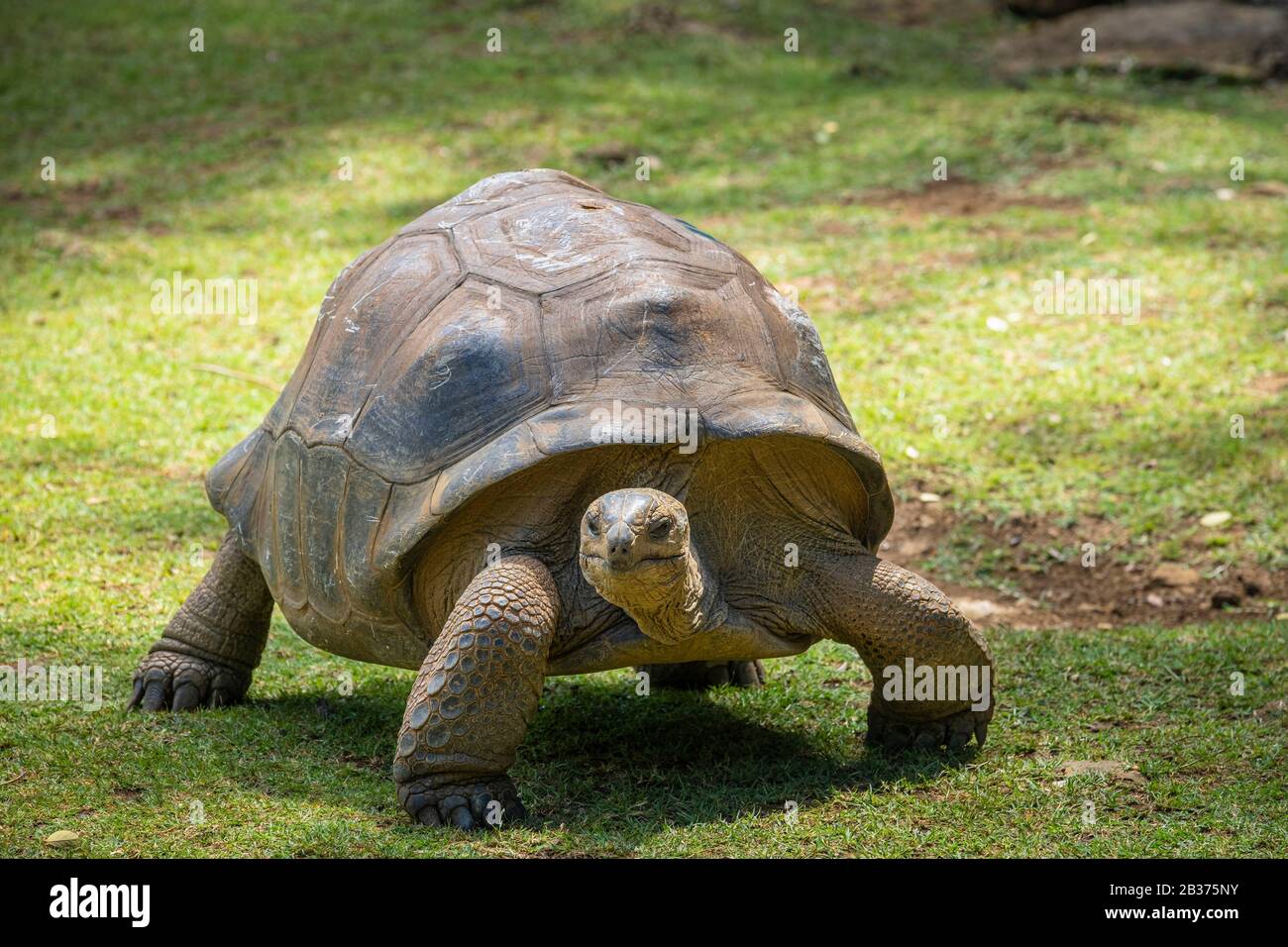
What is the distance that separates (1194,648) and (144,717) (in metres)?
3.33

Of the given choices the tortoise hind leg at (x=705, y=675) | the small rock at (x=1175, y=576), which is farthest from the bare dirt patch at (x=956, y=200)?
the tortoise hind leg at (x=705, y=675)

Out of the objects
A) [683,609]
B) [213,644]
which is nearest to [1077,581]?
[683,609]

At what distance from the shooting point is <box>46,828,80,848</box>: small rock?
339 cm

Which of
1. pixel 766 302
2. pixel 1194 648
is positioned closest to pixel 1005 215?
pixel 1194 648

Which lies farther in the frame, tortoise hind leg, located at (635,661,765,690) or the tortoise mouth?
tortoise hind leg, located at (635,661,765,690)

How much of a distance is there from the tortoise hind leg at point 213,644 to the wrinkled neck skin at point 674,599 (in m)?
1.53

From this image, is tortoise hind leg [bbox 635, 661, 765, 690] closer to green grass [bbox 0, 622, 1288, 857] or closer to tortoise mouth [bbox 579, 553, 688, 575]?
green grass [bbox 0, 622, 1288, 857]

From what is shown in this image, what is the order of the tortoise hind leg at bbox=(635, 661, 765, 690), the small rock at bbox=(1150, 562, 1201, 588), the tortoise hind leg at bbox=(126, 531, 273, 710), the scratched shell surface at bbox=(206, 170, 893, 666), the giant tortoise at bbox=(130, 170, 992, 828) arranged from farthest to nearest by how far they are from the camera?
1. the small rock at bbox=(1150, 562, 1201, 588)
2. the tortoise hind leg at bbox=(635, 661, 765, 690)
3. the tortoise hind leg at bbox=(126, 531, 273, 710)
4. the scratched shell surface at bbox=(206, 170, 893, 666)
5. the giant tortoise at bbox=(130, 170, 992, 828)

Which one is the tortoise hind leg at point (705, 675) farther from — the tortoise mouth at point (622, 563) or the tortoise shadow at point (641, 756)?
the tortoise mouth at point (622, 563)

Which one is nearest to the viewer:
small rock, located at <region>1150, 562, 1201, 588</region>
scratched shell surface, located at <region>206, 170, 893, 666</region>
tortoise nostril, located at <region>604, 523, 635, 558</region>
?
A: tortoise nostril, located at <region>604, 523, 635, 558</region>

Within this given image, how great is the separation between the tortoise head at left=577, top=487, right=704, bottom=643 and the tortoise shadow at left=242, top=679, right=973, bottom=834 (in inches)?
21.7

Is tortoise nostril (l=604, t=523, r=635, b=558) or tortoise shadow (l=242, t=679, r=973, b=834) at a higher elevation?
tortoise nostril (l=604, t=523, r=635, b=558)

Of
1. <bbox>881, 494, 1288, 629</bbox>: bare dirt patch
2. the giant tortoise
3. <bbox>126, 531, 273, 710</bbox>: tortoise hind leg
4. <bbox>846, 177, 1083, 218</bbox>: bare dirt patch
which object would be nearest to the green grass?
<bbox>126, 531, 273, 710</bbox>: tortoise hind leg

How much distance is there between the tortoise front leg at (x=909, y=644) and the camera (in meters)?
4.00
